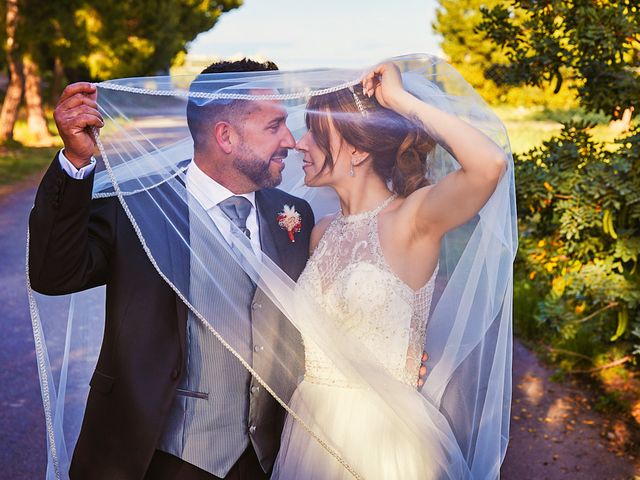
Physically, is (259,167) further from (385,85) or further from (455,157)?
(455,157)

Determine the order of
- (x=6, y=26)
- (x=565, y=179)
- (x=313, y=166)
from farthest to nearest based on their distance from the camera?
(x=6, y=26) < (x=565, y=179) < (x=313, y=166)

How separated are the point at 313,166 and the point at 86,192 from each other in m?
0.76

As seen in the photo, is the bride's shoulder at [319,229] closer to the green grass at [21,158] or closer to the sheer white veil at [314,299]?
the sheer white veil at [314,299]

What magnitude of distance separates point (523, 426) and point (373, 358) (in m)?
3.36

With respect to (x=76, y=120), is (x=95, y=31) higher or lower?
lower

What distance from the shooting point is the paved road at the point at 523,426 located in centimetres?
480

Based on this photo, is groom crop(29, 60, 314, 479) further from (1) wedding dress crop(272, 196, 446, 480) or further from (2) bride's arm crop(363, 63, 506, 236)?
(2) bride's arm crop(363, 63, 506, 236)

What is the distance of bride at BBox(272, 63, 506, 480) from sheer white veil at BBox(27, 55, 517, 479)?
0.03 metres

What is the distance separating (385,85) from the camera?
2467 millimetres

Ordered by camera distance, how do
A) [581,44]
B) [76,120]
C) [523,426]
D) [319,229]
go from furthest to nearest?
[523,426], [581,44], [319,229], [76,120]

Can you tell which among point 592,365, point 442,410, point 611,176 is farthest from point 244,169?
point 592,365

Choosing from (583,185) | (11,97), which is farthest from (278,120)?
(11,97)

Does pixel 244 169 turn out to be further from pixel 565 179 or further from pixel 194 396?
pixel 565 179

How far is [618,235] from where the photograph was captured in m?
4.80
